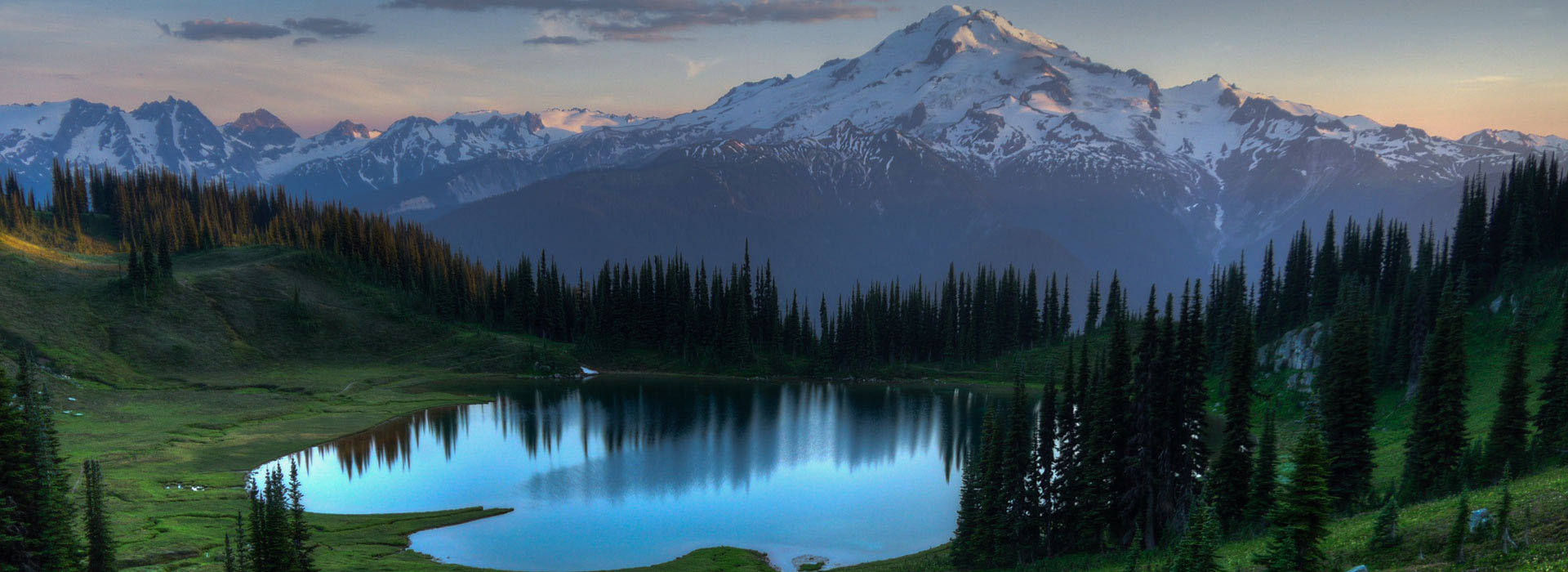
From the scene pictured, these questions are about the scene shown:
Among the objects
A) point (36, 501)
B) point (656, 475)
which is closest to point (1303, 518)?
point (36, 501)

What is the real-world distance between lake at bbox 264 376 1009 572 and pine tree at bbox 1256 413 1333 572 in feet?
83.1

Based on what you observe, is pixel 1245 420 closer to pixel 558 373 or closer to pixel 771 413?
pixel 771 413

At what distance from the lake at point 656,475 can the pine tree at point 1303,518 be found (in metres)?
25.3

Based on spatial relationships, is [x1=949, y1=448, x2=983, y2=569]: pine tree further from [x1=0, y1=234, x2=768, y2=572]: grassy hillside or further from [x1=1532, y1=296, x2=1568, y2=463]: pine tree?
[x1=1532, y1=296, x2=1568, y2=463]: pine tree

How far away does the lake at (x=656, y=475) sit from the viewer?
65312 mm

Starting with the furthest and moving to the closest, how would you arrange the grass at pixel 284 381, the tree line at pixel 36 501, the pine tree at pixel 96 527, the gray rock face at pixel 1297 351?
the gray rock face at pixel 1297 351
the grass at pixel 284 381
the pine tree at pixel 96 527
the tree line at pixel 36 501

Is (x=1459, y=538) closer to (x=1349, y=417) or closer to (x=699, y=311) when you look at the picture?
(x=1349, y=417)

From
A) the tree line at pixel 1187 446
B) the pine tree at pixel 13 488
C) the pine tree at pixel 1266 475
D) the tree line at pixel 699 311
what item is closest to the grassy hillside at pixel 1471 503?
the pine tree at pixel 1266 475

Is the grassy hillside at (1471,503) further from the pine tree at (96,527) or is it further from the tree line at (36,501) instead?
the tree line at (36,501)

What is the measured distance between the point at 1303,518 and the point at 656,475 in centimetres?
6628

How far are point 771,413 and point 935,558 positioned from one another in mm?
70553

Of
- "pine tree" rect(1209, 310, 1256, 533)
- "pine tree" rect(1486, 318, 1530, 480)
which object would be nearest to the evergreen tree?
"pine tree" rect(1486, 318, 1530, 480)

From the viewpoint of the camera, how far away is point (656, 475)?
86.7 m

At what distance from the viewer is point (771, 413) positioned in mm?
126312
